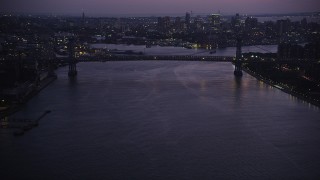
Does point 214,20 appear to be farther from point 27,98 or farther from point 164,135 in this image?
point 164,135

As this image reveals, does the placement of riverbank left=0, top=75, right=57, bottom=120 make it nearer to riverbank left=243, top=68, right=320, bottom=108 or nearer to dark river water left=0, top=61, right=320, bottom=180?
dark river water left=0, top=61, right=320, bottom=180

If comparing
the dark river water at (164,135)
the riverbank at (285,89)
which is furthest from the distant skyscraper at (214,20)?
the dark river water at (164,135)

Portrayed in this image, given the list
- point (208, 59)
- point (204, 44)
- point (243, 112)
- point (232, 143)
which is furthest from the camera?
point (204, 44)

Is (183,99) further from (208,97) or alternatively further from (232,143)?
(232,143)

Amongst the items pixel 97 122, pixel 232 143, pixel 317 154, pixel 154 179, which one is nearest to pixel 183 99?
pixel 97 122

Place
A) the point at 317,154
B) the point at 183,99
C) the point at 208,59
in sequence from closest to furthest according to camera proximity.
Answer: the point at 317,154 → the point at 183,99 → the point at 208,59

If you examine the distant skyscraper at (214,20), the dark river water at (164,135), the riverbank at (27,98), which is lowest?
the dark river water at (164,135)

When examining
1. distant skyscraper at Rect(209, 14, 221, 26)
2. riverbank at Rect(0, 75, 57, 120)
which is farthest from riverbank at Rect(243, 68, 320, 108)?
distant skyscraper at Rect(209, 14, 221, 26)

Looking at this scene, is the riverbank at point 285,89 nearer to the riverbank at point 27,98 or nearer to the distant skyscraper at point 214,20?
the riverbank at point 27,98

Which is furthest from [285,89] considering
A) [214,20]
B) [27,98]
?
[214,20]
